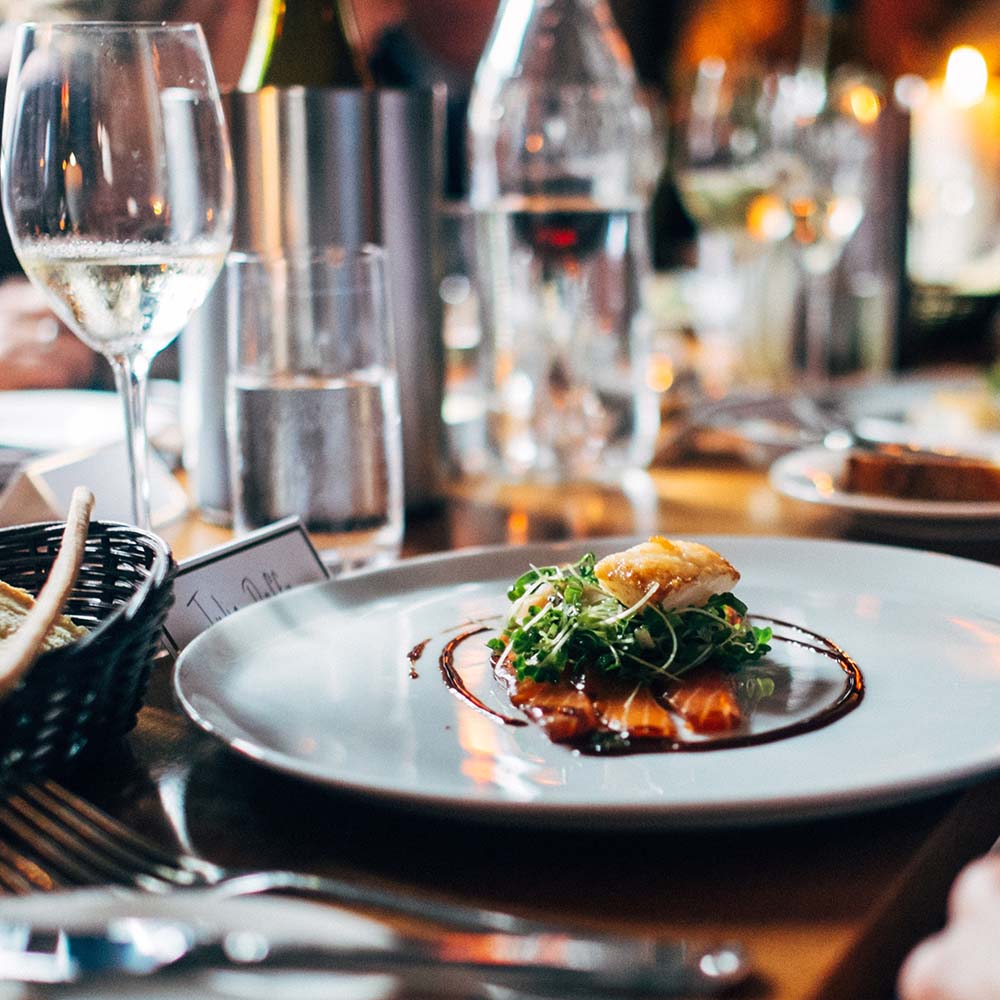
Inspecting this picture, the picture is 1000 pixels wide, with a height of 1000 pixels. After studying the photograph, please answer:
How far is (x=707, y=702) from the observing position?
1.82 ft

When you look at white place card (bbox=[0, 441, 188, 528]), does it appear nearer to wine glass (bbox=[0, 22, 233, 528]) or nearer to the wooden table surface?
wine glass (bbox=[0, 22, 233, 528])

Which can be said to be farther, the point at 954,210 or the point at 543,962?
the point at 954,210

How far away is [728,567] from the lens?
2.19 ft

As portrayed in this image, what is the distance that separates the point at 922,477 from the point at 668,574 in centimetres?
47

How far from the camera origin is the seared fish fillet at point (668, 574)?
2.09ft

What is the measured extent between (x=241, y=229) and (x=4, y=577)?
448 millimetres

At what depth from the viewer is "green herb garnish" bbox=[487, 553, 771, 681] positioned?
0.60 meters

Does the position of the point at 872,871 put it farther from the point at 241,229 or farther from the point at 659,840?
the point at 241,229

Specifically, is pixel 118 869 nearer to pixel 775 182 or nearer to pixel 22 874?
pixel 22 874

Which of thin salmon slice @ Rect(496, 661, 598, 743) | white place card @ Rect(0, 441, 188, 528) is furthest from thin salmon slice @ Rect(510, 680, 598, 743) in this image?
white place card @ Rect(0, 441, 188, 528)

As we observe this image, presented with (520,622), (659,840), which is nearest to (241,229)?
(520,622)

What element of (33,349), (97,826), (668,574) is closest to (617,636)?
(668,574)

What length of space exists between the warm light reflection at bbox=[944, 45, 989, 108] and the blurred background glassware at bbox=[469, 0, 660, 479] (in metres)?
2.21

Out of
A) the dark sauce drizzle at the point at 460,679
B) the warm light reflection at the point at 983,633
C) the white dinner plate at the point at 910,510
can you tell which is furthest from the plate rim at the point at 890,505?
the dark sauce drizzle at the point at 460,679
